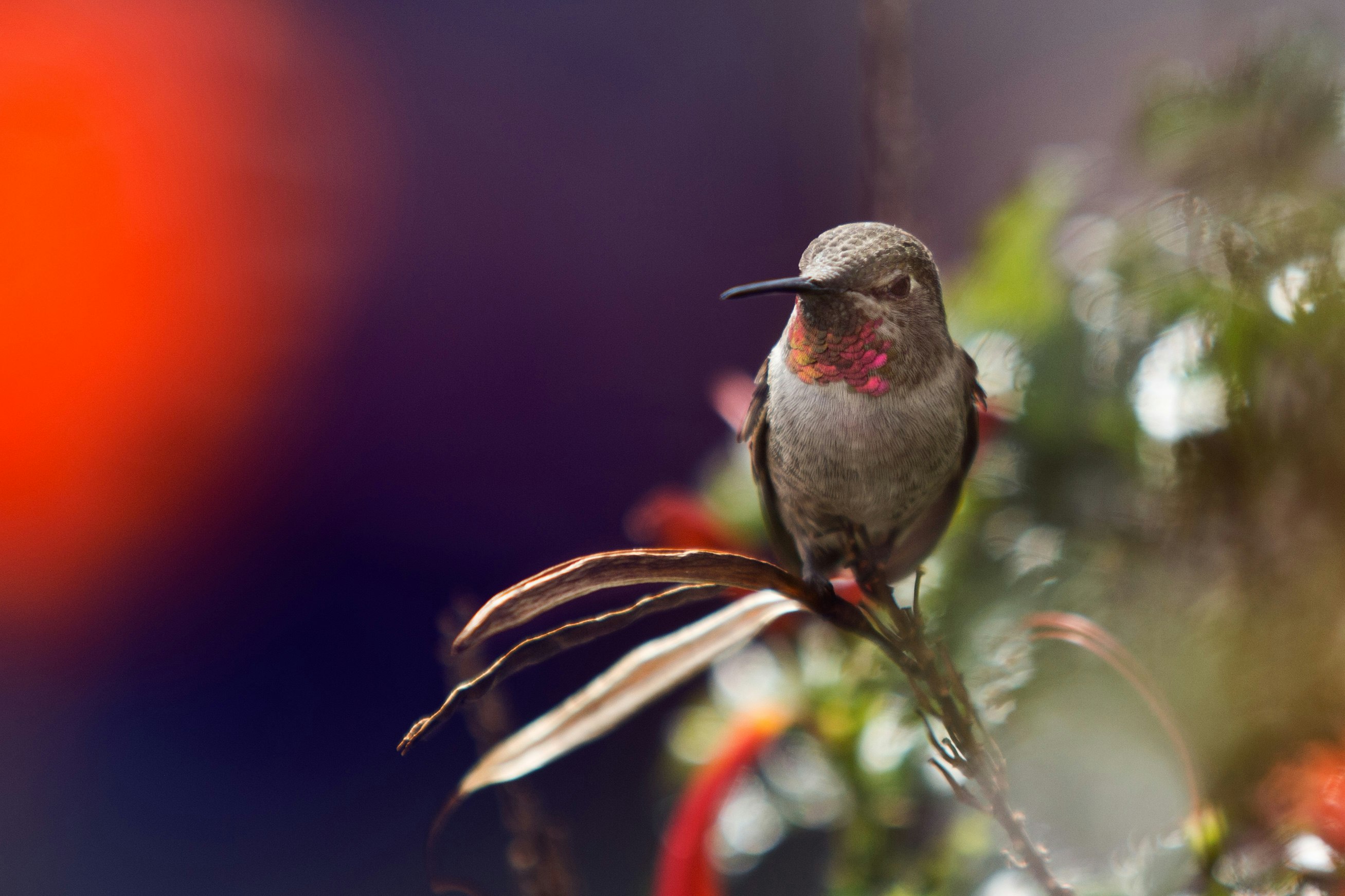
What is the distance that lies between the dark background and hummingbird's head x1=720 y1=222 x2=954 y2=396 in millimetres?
687

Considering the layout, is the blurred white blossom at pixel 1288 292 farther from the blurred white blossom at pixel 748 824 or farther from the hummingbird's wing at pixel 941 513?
the blurred white blossom at pixel 748 824

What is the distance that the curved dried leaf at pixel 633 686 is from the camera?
188 millimetres

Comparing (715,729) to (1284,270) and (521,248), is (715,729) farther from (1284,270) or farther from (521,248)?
(521,248)

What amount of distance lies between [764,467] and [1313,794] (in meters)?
0.20

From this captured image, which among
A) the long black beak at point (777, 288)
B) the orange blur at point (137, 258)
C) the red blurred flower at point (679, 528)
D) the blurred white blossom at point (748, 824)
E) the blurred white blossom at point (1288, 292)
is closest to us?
the long black beak at point (777, 288)

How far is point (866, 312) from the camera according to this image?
0.19 metres

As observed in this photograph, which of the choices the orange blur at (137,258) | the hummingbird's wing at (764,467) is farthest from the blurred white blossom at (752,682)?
the orange blur at (137,258)

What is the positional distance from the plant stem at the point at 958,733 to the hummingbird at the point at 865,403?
2 cm

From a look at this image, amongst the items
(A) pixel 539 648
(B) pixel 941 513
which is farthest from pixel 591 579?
(B) pixel 941 513

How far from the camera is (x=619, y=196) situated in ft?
3.33

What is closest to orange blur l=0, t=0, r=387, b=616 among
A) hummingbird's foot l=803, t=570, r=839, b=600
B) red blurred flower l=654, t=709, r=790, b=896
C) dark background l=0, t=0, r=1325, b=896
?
dark background l=0, t=0, r=1325, b=896

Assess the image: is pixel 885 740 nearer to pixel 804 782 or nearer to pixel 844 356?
pixel 804 782

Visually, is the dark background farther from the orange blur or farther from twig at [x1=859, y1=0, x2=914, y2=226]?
twig at [x1=859, y1=0, x2=914, y2=226]

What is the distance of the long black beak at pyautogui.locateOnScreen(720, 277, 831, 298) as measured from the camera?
0.53 feet
